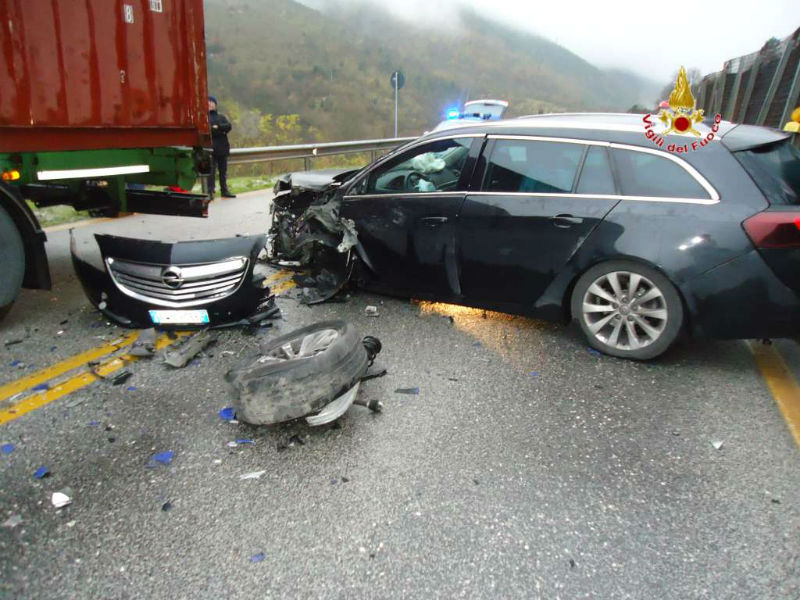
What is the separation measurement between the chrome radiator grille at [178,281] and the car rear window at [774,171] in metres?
3.58

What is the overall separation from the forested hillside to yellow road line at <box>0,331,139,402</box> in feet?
90.3

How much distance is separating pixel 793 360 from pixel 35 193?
21.9ft

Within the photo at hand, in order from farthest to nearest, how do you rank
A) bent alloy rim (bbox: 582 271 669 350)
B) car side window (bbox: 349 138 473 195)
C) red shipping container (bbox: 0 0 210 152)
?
car side window (bbox: 349 138 473 195) → red shipping container (bbox: 0 0 210 152) → bent alloy rim (bbox: 582 271 669 350)

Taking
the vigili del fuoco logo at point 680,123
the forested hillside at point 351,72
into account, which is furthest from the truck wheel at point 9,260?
the forested hillside at point 351,72

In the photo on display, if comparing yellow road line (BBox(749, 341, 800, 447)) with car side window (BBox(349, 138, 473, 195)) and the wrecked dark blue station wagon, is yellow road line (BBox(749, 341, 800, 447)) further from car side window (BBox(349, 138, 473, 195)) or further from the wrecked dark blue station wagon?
car side window (BBox(349, 138, 473, 195))

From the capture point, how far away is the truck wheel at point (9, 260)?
13.5 ft

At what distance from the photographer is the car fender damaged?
5.03 metres

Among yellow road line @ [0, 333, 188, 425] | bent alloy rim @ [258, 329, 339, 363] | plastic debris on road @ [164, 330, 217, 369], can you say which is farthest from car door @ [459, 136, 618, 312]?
yellow road line @ [0, 333, 188, 425]

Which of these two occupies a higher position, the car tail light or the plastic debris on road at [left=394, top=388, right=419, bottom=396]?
the car tail light

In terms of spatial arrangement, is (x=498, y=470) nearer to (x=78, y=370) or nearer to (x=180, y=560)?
(x=180, y=560)

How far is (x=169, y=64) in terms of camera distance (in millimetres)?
5664

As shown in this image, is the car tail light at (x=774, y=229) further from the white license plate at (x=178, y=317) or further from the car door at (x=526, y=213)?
the white license plate at (x=178, y=317)

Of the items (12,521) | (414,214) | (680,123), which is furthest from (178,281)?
(680,123)

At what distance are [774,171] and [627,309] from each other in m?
1.27
